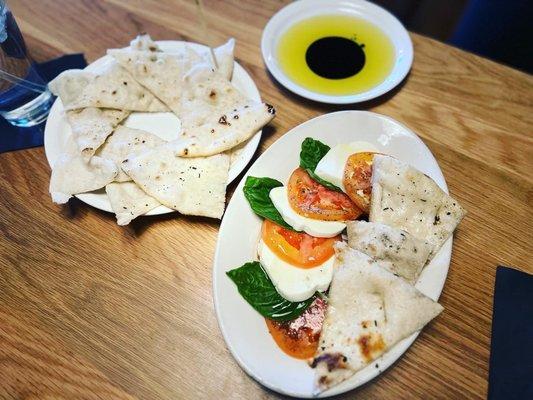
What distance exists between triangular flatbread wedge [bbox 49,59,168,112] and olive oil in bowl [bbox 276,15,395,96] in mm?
695

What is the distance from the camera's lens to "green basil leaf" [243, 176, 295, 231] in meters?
1.58

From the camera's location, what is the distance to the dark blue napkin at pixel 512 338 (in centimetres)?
140

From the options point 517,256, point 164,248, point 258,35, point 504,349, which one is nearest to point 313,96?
point 258,35

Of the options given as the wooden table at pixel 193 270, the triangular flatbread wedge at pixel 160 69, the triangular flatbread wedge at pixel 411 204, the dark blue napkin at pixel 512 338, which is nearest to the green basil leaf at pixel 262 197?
the wooden table at pixel 193 270

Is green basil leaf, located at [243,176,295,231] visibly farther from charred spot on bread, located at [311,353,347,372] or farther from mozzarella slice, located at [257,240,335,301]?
charred spot on bread, located at [311,353,347,372]

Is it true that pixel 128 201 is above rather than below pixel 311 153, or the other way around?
below

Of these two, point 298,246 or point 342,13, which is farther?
point 342,13

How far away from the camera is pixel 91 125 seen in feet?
6.06

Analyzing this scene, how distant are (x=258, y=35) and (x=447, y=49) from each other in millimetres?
974

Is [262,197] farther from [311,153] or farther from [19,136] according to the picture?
[19,136]

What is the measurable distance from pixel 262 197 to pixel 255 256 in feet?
0.73

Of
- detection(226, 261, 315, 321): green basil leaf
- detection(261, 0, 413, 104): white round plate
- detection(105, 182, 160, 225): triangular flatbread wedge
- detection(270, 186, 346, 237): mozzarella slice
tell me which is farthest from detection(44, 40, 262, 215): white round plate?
detection(226, 261, 315, 321): green basil leaf

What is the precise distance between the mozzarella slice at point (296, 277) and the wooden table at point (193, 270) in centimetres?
31

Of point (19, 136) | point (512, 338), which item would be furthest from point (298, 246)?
point (19, 136)
